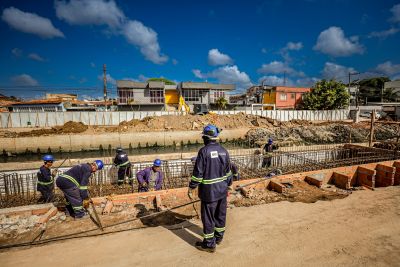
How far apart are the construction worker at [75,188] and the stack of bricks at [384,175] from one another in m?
7.37

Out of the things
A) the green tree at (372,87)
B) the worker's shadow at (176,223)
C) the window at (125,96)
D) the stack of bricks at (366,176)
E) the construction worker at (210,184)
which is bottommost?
the worker's shadow at (176,223)

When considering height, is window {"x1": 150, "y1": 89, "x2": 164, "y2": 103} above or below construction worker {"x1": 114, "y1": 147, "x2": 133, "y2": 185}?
above

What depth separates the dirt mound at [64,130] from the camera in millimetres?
18997

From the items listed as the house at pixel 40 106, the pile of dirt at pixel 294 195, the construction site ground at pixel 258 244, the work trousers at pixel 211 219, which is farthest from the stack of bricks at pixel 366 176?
the house at pixel 40 106

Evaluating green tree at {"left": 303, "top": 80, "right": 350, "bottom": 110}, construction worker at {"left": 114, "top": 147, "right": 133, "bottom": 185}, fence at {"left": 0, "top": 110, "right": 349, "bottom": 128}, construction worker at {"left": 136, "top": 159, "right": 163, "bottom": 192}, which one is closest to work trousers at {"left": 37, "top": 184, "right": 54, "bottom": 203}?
construction worker at {"left": 114, "top": 147, "right": 133, "bottom": 185}

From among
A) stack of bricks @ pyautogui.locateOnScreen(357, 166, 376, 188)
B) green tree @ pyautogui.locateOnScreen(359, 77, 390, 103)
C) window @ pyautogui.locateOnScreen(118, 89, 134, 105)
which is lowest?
stack of bricks @ pyautogui.locateOnScreen(357, 166, 376, 188)

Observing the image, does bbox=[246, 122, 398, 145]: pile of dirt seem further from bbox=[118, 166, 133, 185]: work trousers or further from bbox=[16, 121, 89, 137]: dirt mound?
bbox=[16, 121, 89, 137]: dirt mound

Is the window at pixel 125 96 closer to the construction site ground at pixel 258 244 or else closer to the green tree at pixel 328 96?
the green tree at pixel 328 96

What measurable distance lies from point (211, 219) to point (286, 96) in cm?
3512

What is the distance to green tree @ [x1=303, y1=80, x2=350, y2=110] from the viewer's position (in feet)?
95.1

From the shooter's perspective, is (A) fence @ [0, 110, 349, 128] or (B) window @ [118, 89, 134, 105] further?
(B) window @ [118, 89, 134, 105]

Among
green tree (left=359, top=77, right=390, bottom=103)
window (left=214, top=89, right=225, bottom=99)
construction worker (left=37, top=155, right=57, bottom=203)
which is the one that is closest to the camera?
construction worker (left=37, top=155, right=57, bottom=203)

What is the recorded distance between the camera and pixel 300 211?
402 cm

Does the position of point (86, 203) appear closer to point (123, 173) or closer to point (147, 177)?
point (147, 177)
